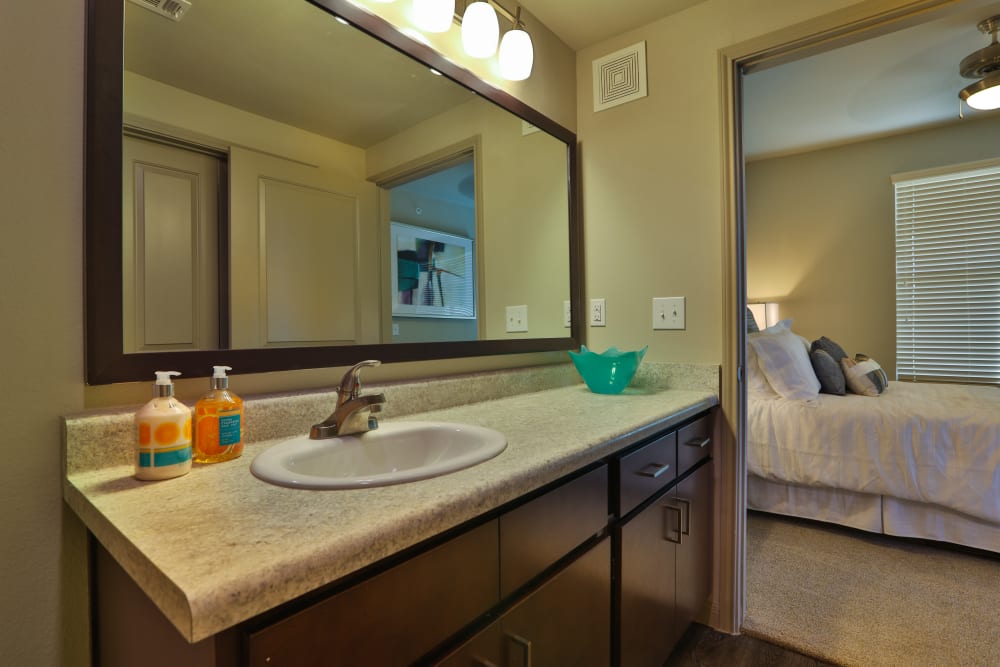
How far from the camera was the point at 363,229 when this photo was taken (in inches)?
50.0

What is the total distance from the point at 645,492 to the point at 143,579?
105 centimetres

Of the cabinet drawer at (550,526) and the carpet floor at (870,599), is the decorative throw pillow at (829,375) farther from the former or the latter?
the cabinet drawer at (550,526)

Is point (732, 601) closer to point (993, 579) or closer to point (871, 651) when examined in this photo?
point (871, 651)

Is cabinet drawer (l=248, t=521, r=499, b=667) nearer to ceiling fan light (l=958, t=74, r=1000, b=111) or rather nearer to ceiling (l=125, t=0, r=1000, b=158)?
ceiling (l=125, t=0, r=1000, b=158)

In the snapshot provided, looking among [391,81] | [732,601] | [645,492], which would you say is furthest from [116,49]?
[732,601]

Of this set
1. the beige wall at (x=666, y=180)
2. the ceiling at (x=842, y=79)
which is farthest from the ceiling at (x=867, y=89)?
the beige wall at (x=666, y=180)

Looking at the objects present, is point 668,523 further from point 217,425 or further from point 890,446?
point 890,446

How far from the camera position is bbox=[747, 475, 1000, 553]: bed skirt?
7.17ft

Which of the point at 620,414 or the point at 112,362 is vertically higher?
the point at 112,362

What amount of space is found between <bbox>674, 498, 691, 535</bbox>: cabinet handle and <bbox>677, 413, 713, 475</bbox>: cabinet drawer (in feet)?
0.28

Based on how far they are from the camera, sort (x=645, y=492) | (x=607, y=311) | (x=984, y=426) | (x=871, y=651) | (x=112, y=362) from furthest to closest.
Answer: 1. (x=984, y=426)
2. (x=607, y=311)
3. (x=871, y=651)
4. (x=645, y=492)
5. (x=112, y=362)

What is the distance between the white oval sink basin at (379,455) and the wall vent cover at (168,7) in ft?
2.77

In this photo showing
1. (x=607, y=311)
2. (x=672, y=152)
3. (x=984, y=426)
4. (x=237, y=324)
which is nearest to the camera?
(x=237, y=324)

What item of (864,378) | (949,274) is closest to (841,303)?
(949,274)
